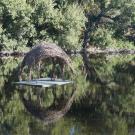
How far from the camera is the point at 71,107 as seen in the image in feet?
77.7

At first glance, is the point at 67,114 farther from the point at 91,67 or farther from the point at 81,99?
the point at 91,67

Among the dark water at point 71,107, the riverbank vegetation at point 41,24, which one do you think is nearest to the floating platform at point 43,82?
the dark water at point 71,107

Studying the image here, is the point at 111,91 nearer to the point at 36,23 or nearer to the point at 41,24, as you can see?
the point at 41,24

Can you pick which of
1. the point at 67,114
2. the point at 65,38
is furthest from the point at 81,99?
the point at 65,38

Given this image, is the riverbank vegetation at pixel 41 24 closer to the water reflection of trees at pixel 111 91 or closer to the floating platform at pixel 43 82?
the water reflection of trees at pixel 111 91

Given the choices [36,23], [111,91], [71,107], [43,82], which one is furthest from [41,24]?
[71,107]

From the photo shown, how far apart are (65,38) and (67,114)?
40305mm

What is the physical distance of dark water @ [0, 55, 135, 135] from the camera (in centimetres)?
1902

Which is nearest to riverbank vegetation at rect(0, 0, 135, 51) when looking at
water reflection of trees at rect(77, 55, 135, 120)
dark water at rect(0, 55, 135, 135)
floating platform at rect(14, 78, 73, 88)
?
water reflection of trees at rect(77, 55, 135, 120)

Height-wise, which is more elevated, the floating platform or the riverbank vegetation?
the riverbank vegetation

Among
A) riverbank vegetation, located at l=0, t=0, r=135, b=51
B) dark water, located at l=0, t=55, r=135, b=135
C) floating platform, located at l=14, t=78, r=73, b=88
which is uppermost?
riverbank vegetation, located at l=0, t=0, r=135, b=51

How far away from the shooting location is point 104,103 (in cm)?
2519

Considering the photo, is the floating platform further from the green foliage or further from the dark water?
the green foliage

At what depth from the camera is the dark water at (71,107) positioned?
19016mm
